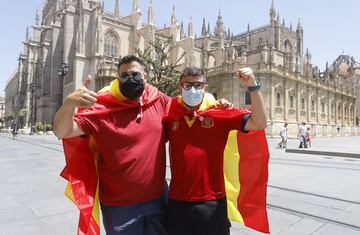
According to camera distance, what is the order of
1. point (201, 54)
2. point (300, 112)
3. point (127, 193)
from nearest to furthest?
point (127, 193)
point (300, 112)
point (201, 54)

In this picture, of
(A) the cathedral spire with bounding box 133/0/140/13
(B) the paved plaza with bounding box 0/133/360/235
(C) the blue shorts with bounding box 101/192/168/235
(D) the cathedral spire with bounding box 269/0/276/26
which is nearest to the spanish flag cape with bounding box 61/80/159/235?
(C) the blue shorts with bounding box 101/192/168/235

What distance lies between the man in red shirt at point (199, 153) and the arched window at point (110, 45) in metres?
40.5

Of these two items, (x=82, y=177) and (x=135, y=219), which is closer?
(x=135, y=219)

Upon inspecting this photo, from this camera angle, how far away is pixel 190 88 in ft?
7.29

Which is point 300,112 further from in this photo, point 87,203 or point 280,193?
point 87,203

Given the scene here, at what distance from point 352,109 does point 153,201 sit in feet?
196

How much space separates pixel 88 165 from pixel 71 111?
0.53 metres

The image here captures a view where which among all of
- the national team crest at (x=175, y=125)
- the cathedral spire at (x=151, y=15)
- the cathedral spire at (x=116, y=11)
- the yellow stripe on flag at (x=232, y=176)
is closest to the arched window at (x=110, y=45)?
the cathedral spire at (x=151, y=15)

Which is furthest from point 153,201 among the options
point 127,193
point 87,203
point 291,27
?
point 291,27

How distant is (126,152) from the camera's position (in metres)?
2.00

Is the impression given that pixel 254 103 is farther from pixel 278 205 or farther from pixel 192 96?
pixel 278 205

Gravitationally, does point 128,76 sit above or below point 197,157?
above

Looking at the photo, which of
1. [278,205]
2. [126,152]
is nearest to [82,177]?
[126,152]

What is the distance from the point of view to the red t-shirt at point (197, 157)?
6.91ft
